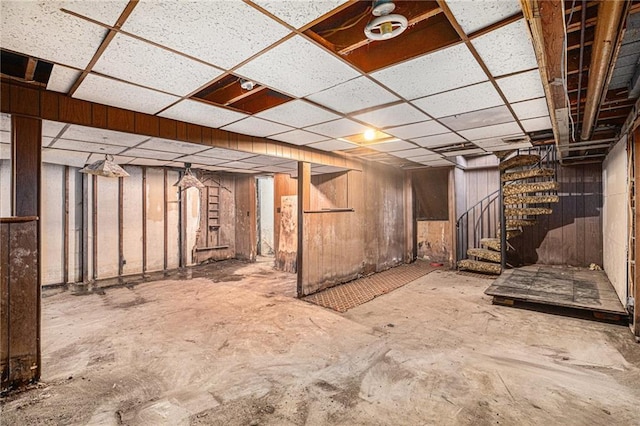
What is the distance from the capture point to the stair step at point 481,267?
6031 mm

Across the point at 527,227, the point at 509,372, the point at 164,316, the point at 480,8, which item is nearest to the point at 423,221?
the point at 527,227

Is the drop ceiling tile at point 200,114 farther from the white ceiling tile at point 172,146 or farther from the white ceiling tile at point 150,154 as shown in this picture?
the white ceiling tile at point 150,154

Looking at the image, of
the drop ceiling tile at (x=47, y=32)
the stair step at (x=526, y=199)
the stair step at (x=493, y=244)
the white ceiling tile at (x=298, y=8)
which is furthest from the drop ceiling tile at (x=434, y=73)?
the stair step at (x=493, y=244)

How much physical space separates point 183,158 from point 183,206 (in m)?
2.44

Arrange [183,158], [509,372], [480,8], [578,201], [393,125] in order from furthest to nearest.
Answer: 1. [578,201]
2. [183,158]
3. [393,125]
4. [509,372]
5. [480,8]

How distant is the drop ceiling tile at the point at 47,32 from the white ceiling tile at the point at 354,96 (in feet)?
5.10

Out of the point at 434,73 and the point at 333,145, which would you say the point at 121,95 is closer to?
the point at 434,73

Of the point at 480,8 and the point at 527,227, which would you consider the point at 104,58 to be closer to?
the point at 480,8

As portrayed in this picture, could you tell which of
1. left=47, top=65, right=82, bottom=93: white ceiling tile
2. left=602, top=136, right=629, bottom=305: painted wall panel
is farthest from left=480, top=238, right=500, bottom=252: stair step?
left=47, top=65, right=82, bottom=93: white ceiling tile

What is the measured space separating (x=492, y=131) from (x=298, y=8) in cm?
328

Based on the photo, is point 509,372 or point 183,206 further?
point 183,206

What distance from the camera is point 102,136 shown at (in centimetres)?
336

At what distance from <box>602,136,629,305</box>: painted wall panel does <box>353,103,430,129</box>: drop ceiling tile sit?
103 inches

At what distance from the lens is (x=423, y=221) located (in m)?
8.03
